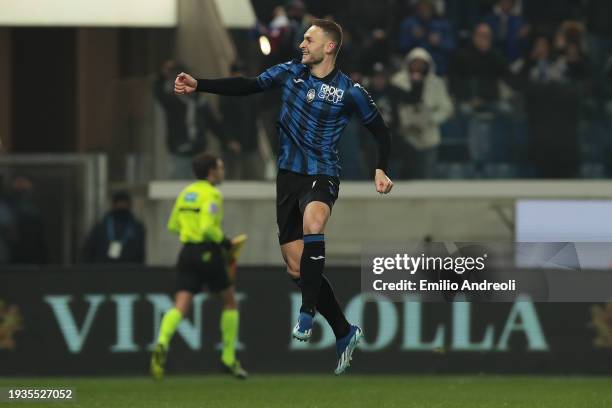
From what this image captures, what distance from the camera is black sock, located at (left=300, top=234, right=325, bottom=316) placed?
10.1 m

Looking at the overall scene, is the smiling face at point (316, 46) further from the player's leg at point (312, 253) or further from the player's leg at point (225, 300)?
the player's leg at point (225, 300)

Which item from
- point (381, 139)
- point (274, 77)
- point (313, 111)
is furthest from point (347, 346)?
point (274, 77)

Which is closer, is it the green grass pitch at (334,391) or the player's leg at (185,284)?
the green grass pitch at (334,391)

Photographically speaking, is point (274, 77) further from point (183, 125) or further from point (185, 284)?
point (183, 125)

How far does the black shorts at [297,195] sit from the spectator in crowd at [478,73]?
7853mm

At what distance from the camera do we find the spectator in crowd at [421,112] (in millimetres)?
17891

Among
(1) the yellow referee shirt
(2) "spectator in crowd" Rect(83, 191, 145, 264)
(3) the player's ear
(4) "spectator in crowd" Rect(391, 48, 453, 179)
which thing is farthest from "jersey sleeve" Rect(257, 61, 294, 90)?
(4) "spectator in crowd" Rect(391, 48, 453, 179)

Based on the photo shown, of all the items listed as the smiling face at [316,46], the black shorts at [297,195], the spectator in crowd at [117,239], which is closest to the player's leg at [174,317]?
the spectator in crowd at [117,239]

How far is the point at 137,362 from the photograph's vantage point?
1570 centimetres

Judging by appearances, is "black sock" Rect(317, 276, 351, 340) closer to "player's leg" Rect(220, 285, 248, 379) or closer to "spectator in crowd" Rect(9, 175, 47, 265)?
"player's leg" Rect(220, 285, 248, 379)

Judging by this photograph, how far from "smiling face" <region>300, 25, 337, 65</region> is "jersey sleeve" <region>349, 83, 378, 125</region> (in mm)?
282

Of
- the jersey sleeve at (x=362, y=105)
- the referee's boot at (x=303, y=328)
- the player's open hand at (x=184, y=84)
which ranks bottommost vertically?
the referee's boot at (x=303, y=328)

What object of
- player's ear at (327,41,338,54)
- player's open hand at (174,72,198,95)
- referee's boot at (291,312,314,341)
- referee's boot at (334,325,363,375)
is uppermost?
player's ear at (327,41,338,54)

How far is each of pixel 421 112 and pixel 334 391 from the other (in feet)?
17.8
